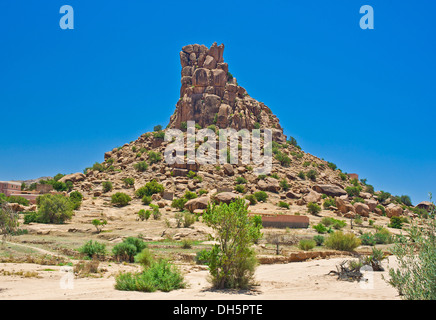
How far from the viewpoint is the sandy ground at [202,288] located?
976 centimetres

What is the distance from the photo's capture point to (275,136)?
73812mm

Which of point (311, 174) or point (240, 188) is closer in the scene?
point (240, 188)

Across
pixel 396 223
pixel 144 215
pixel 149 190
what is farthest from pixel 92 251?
pixel 396 223

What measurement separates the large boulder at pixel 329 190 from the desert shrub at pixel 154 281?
156ft

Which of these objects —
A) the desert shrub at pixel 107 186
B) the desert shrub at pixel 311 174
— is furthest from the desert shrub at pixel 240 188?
the desert shrub at pixel 107 186

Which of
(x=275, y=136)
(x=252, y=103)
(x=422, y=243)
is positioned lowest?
(x=422, y=243)

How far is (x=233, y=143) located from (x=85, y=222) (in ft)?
119

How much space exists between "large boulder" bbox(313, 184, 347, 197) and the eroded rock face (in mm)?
19398

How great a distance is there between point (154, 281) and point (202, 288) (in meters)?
1.60

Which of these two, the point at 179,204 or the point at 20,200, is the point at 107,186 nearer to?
the point at 20,200

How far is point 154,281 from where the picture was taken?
11109 millimetres

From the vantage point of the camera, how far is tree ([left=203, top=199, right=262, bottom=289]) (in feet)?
38.3
